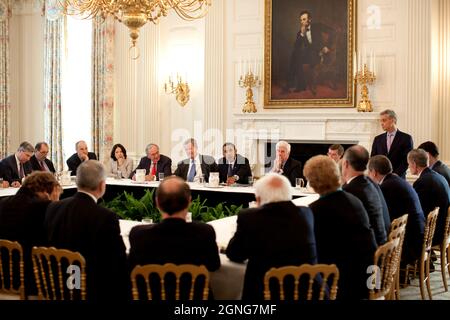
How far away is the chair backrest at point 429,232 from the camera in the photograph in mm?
5051

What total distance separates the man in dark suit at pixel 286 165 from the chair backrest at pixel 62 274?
14.9 feet

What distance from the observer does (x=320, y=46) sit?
9.52m

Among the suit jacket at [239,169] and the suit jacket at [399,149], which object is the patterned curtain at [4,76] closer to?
the suit jacket at [239,169]

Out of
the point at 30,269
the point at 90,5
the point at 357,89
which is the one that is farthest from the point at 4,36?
the point at 30,269

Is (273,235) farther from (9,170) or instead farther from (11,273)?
(9,170)

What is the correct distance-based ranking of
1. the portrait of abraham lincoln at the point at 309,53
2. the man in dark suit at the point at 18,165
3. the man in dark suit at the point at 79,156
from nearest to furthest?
the man in dark suit at the point at 18,165 → the man in dark suit at the point at 79,156 → the portrait of abraham lincoln at the point at 309,53

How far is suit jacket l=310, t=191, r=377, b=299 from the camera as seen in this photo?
12.1 ft

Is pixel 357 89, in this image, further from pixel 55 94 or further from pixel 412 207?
pixel 55 94

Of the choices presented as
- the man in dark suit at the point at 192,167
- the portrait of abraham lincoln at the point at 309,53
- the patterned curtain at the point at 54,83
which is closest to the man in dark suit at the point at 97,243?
the man in dark suit at the point at 192,167

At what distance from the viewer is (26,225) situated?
12.6 ft

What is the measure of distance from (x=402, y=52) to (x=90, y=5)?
15.5 ft

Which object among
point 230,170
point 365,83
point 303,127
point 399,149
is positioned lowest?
point 230,170

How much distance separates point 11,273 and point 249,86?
268 inches

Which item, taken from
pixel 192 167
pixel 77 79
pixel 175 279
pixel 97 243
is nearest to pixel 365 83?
pixel 192 167
